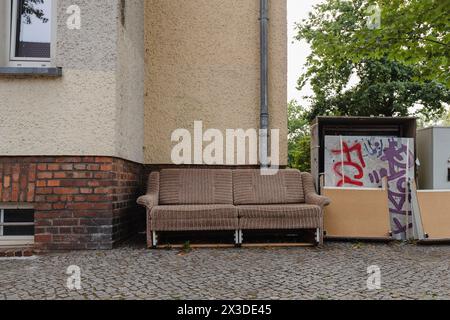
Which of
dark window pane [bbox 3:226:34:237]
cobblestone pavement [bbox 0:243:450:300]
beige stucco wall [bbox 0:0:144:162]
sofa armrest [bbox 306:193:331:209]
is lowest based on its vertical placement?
cobblestone pavement [bbox 0:243:450:300]

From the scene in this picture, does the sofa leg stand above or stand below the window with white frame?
below

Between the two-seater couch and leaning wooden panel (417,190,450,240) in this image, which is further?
leaning wooden panel (417,190,450,240)

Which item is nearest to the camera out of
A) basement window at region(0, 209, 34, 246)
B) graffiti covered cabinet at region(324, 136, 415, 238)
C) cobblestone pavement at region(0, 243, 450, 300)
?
cobblestone pavement at region(0, 243, 450, 300)

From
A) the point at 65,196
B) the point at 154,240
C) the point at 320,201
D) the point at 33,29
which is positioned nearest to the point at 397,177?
the point at 320,201

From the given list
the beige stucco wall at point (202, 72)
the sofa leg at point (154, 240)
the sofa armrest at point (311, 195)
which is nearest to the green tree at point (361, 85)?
the beige stucco wall at point (202, 72)

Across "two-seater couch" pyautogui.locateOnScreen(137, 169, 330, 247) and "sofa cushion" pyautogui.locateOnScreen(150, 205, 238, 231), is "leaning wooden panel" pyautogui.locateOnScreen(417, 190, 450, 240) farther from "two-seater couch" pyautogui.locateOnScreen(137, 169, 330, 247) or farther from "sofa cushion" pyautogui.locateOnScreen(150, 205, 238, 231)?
"sofa cushion" pyautogui.locateOnScreen(150, 205, 238, 231)

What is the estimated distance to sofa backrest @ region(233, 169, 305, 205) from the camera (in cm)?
633

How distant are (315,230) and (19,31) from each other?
15.4ft

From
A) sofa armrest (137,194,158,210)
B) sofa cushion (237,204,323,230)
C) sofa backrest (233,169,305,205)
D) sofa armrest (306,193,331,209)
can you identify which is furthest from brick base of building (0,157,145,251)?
sofa armrest (306,193,331,209)

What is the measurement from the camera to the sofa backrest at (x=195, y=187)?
6.24 metres

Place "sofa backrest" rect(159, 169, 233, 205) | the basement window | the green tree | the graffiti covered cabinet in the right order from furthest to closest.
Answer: the green tree → the graffiti covered cabinet → "sofa backrest" rect(159, 169, 233, 205) → the basement window

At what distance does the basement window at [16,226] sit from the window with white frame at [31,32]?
189 centimetres

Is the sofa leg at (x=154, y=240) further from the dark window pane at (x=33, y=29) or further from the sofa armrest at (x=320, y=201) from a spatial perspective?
the dark window pane at (x=33, y=29)

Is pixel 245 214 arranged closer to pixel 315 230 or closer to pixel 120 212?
pixel 315 230
